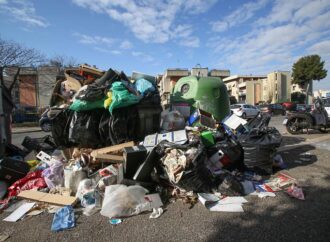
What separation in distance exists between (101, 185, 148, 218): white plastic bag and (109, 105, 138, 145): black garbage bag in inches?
56.1

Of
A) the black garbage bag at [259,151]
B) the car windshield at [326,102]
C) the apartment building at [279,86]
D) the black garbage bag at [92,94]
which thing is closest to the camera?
the black garbage bag at [259,151]

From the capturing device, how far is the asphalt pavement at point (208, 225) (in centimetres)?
236

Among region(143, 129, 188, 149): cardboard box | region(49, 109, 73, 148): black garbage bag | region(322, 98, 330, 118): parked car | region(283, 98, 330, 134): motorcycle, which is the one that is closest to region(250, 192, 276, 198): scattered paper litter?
region(143, 129, 188, 149): cardboard box

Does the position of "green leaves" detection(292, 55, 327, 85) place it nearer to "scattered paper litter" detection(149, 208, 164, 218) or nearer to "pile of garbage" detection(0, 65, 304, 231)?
"pile of garbage" detection(0, 65, 304, 231)

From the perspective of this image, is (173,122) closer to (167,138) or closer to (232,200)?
(167,138)

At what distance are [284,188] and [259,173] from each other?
0.65m

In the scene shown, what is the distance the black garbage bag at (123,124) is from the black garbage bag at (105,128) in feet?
0.28

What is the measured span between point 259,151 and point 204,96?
2.44 m

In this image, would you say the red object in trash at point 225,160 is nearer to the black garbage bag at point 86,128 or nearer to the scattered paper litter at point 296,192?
the scattered paper litter at point 296,192

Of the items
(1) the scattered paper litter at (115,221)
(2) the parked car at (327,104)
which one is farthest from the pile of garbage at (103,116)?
(2) the parked car at (327,104)

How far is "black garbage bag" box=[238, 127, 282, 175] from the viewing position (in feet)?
13.1

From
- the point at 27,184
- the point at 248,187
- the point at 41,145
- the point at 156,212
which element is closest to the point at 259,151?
the point at 248,187

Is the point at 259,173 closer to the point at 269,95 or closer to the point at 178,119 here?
A: the point at 178,119

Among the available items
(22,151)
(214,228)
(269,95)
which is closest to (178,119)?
(214,228)
